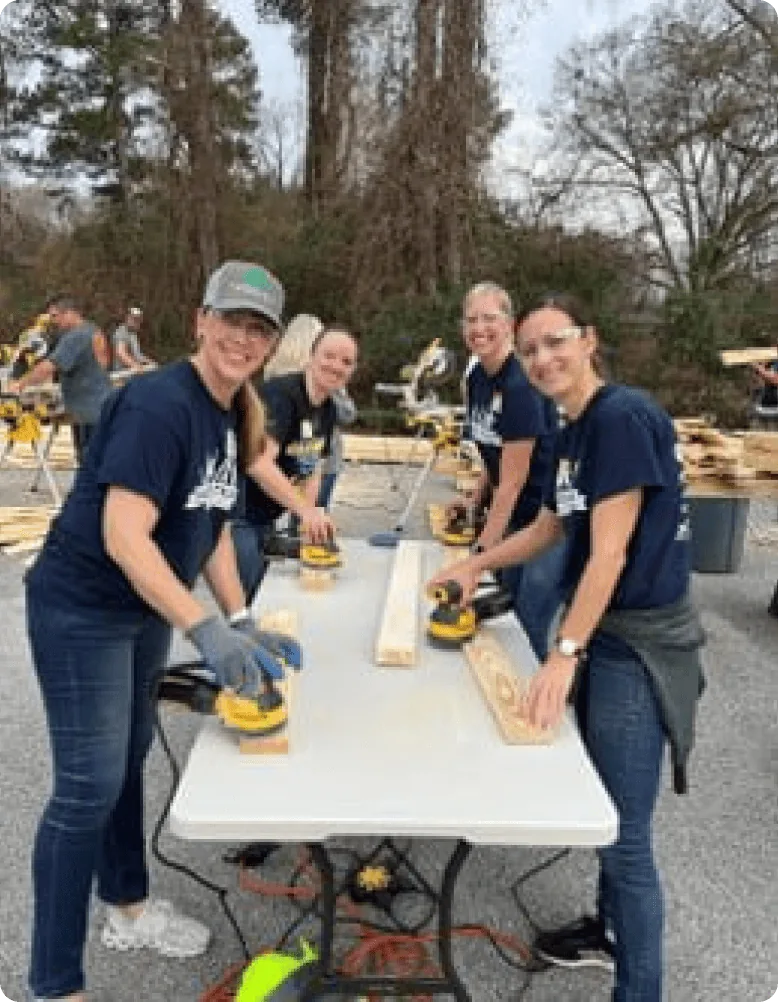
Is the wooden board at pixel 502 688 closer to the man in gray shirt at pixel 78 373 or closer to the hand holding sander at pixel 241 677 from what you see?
the hand holding sander at pixel 241 677

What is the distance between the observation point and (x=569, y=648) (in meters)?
1.64

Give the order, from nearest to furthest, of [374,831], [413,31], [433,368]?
[374,831], [433,368], [413,31]

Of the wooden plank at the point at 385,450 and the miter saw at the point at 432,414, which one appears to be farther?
the wooden plank at the point at 385,450

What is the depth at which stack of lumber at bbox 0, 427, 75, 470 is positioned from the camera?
8.88 m

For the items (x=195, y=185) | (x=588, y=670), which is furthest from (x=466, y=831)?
(x=195, y=185)

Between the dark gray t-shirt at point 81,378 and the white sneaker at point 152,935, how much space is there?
14.6 ft

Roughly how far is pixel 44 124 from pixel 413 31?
765 centimetres

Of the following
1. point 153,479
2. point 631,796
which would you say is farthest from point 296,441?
point 631,796

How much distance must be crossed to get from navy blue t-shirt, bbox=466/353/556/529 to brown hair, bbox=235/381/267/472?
100 cm

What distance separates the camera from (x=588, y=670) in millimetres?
1774

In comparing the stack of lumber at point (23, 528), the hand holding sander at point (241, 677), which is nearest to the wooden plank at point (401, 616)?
the hand holding sander at point (241, 677)

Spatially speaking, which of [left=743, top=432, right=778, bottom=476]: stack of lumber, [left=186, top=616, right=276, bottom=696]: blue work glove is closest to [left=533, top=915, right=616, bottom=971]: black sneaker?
[left=186, top=616, right=276, bottom=696]: blue work glove

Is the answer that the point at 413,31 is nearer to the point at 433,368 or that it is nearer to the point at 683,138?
the point at 683,138

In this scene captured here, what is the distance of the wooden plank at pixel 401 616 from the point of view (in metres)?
1.91
